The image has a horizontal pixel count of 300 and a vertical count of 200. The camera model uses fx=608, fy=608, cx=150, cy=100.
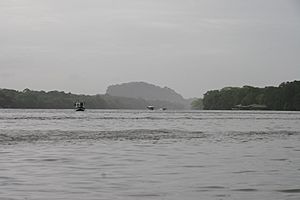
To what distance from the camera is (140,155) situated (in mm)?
27078

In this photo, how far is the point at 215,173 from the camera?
19.9m

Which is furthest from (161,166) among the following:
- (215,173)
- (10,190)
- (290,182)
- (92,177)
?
(10,190)

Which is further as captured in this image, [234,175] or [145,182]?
[234,175]

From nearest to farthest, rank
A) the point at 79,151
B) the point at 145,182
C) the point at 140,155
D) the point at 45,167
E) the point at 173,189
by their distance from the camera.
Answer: the point at 173,189 < the point at 145,182 < the point at 45,167 < the point at 140,155 < the point at 79,151

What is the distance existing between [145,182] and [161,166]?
4533 mm

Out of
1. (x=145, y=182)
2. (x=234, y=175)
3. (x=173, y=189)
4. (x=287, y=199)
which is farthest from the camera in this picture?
(x=234, y=175)

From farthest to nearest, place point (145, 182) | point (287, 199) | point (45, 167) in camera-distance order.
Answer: point (45, 167) < point (145, 182) < point (287, 199)

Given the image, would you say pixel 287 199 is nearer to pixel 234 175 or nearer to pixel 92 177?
pixel 234 175

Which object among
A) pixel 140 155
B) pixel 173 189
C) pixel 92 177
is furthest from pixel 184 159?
pixel 173 189

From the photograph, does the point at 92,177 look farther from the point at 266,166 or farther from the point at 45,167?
the point at 266,166

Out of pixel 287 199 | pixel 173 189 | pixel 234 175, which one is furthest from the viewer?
pixel 234 175

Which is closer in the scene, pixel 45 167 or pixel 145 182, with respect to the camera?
pixel 145 182

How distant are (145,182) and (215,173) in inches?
129

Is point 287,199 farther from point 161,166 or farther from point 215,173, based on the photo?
point 161,166
